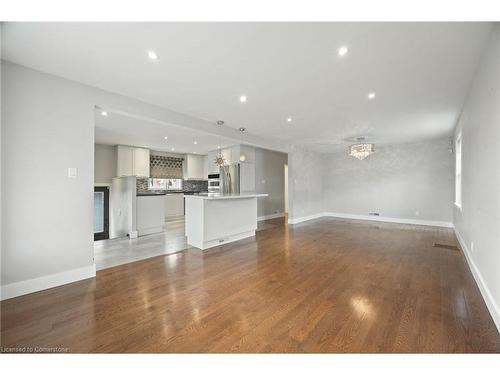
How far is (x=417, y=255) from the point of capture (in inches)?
142

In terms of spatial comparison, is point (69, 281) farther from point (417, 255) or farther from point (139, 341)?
point (417, 255)

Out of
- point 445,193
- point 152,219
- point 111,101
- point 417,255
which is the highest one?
point 111,101

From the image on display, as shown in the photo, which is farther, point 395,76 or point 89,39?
point 395,76

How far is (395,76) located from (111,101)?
12.7ft

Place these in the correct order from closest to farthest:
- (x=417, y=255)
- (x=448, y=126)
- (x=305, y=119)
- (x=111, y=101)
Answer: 1. (x=111, y=101)
2. (x=417, y=255)
3. (x=305, y=119)
4. (x=448, y=126)

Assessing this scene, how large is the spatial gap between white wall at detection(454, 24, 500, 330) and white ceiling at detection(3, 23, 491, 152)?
25cm

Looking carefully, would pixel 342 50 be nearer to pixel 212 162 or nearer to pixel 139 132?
pixel 139 132

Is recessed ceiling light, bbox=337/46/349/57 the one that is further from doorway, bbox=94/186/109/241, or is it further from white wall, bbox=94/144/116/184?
doorway, bbox=94/186/109/241

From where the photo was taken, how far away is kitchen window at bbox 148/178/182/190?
7566mm

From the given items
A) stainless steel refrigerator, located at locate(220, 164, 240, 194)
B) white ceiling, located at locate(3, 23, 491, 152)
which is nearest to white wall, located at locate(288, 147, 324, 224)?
stainless steel refrigerator, located at locate(220, 164, 240, 194)

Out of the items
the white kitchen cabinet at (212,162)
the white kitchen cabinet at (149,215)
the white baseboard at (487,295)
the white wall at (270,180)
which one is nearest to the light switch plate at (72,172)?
the white kitchen cabinet at (149,215)

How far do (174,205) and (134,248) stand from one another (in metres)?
3.90
